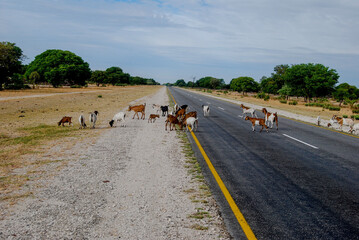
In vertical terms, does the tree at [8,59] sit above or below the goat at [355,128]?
above

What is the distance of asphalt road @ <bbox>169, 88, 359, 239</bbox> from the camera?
4578 millimetres

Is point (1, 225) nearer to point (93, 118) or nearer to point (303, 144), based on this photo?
point (93, 118)

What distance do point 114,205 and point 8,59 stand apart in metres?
54.6

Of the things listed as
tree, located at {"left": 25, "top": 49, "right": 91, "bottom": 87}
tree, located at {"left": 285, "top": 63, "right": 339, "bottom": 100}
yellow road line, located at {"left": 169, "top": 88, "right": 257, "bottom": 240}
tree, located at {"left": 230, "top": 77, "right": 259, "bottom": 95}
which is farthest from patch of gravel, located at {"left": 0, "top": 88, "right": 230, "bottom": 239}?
tree, located at {"left": 230, "top": 77, "right": 259, "bottom": 95}

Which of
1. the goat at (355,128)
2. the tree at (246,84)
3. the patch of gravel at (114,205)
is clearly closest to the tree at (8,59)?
the patch of gravel at (114,205)

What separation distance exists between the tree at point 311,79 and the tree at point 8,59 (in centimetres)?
6210

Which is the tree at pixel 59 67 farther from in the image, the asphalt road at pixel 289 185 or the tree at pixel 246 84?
the asphalt road at pixel 289 185

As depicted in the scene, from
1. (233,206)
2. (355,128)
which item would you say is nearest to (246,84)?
(355,128)

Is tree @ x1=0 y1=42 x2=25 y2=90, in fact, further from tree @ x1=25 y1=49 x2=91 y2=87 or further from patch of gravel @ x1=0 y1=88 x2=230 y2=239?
patch of gravel @ x1=0 y1=88 x2=230 y2=239

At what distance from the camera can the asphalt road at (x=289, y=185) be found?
4578 millimetres

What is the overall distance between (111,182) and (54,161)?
2.94 m

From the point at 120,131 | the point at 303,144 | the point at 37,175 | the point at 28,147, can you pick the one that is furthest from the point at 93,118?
the point at 303,144

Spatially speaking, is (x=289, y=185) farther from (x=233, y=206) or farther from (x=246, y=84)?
(x=246, y=84)

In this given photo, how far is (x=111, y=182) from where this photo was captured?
653 cm
